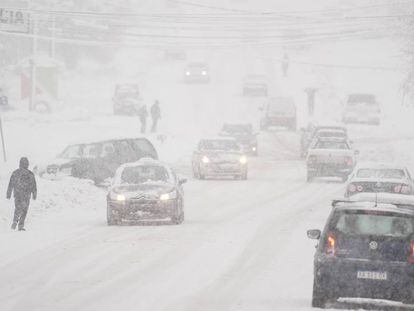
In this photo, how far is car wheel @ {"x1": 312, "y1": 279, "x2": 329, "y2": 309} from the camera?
13.2 m

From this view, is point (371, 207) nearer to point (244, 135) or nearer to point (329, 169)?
point (329, 169)

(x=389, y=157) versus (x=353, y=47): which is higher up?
(x=353, y=47)

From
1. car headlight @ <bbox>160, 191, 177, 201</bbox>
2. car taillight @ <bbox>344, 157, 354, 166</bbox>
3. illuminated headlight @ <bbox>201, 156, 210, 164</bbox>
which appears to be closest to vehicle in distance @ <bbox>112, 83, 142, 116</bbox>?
illuminated headlight @ <bbox>201, 156, 210, 164</bbox>

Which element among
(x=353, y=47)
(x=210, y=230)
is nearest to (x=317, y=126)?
(x=210, y=230)

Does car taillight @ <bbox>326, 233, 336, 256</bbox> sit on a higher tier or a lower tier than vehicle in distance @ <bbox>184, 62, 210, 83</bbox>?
lower

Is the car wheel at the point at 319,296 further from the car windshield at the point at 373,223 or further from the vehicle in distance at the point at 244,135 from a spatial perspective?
the vehicle in distance at the point at 244,135

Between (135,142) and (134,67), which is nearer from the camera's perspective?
(135,142)

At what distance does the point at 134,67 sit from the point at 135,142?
5871 centimetres

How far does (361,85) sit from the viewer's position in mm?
86750

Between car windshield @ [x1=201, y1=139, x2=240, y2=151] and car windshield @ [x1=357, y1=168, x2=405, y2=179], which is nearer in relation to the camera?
car windshield @ [x1=357, y1=168, x2=405, y2=179]

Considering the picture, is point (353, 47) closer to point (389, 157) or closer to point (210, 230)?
point (389, 157)

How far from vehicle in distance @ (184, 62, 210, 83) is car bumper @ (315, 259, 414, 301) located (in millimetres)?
70330

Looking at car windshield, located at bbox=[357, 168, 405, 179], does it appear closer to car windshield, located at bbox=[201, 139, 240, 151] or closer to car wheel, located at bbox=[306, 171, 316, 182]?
car wheel, located at bbox=[306, 171, 316, 182]

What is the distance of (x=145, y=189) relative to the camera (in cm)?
2430
